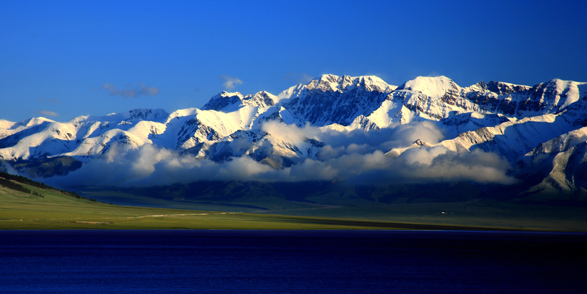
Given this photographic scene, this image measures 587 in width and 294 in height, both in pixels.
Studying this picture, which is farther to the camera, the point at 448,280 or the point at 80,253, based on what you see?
the point at 80,253

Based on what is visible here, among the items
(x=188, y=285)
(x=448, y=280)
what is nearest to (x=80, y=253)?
(x=188, y=285)

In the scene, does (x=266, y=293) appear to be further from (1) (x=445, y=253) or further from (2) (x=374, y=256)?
(1) (x=445, y=253)

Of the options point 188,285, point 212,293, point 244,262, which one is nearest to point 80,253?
point 244,262

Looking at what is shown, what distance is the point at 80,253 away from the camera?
128875mm

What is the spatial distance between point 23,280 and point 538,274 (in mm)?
71824

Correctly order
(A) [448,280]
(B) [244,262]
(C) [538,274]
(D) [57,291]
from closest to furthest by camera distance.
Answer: (D) [57,291]
(A) [448,280]
(C) [538,274]
(B) [244,262]

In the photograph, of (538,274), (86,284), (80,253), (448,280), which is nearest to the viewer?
(86,284)

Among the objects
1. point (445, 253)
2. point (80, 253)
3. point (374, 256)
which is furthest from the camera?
point (445, 253)

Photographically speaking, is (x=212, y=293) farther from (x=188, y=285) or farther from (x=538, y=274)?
(x=538, y=274)

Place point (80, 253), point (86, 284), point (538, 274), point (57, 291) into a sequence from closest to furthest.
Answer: point (57, 291) < point (86, 284) < point (538, 274) < point (80, 253)

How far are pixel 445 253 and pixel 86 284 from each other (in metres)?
89.3

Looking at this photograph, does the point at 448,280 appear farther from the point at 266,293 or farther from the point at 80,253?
the point at 80,253

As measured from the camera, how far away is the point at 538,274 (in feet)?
346

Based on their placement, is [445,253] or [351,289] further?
[445,253]
